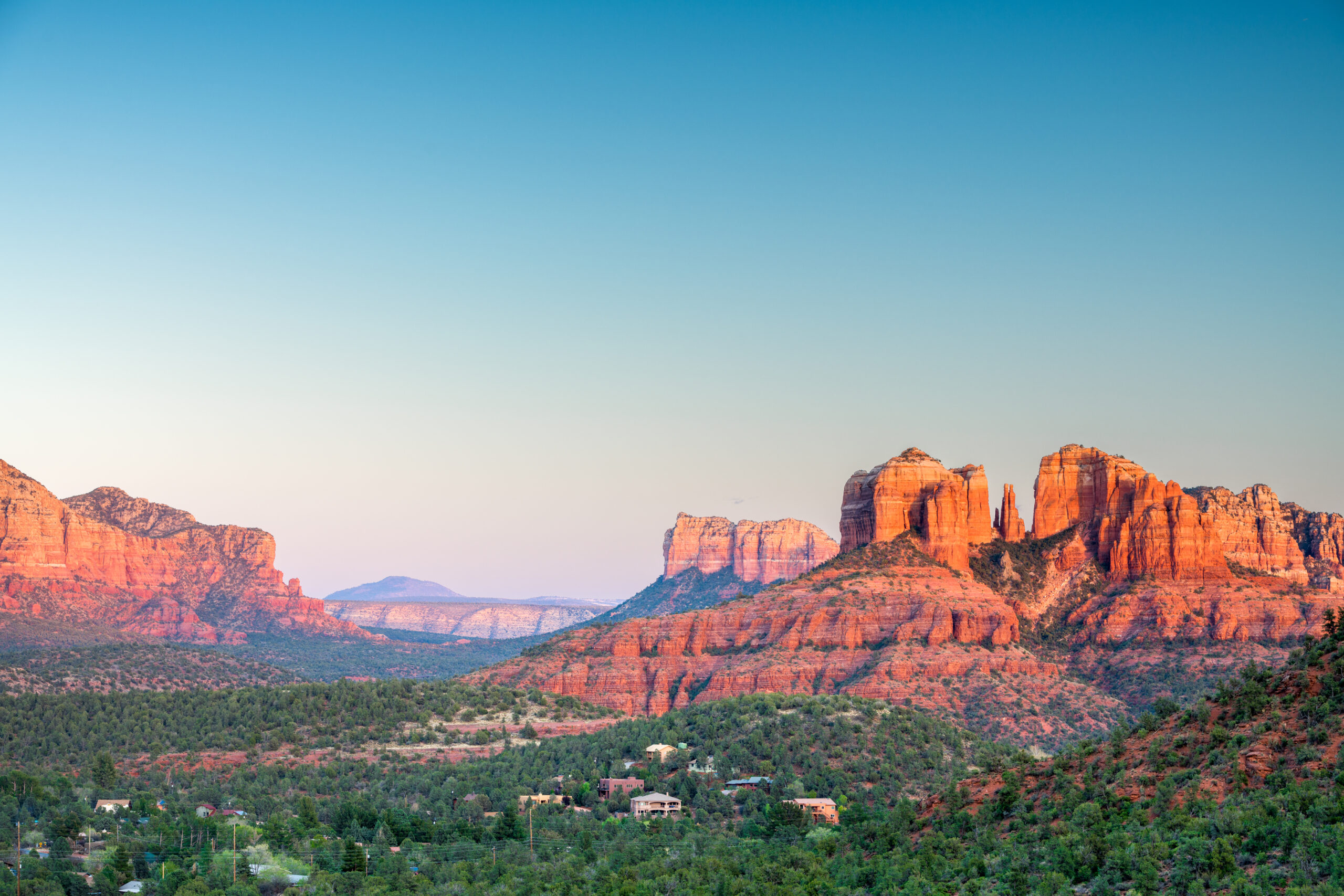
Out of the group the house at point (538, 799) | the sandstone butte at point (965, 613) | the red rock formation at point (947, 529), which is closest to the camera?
the house at point (538, 799)

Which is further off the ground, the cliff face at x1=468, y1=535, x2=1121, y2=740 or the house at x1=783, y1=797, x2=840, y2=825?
the cliff face at x1=468, y1=535, x2=1121, y2=740

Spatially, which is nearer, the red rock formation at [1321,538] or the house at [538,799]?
the house at [538,799]

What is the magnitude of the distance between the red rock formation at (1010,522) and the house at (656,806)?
304 feet

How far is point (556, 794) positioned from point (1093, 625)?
78.9 m

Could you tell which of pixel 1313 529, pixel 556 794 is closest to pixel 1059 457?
pixel 1313 529

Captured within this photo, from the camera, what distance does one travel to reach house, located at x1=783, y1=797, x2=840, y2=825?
253 ft

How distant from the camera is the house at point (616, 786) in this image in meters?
87.1

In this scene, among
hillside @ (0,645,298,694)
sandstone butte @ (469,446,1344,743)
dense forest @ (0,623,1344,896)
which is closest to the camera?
dense forest @ (0,623,1344,896)

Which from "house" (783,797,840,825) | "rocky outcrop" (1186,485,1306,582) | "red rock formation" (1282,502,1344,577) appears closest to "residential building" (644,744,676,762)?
"house" (783,797,840,825)

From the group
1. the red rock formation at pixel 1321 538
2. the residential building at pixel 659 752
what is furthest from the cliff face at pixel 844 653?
the red rock formation at pixel 1321 538

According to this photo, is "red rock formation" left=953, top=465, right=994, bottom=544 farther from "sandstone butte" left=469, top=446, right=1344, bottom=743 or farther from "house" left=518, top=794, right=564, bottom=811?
"house" left=518, top=794, right=564, bottom=811

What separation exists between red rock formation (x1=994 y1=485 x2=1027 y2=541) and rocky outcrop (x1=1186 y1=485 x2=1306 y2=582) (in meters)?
23.0

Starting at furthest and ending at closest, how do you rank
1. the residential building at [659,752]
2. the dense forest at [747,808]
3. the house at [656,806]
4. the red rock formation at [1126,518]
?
the red rock formation at [1126,518] < the residential building at [659,752] < the house at [656,806] < the dense forest at [747,808]

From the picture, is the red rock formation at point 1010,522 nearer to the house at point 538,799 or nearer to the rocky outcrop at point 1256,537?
the rocky outcrop at point 1256,537
